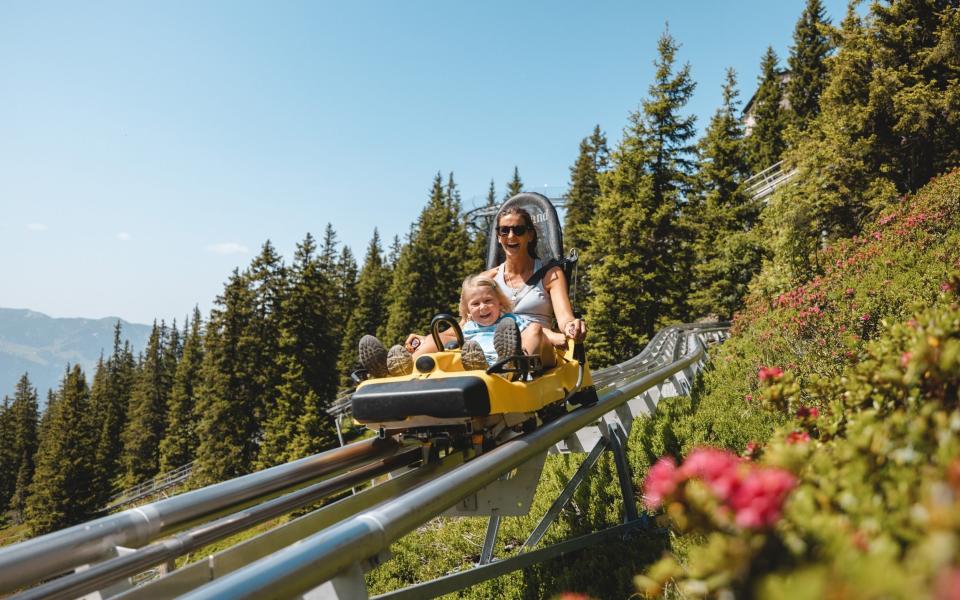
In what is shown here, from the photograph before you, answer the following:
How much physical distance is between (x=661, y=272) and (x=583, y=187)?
70.0 ft

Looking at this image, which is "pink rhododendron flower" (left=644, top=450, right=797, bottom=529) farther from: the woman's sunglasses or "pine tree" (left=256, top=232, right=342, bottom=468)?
"pine tree" (left=256, top=232, right=342, bottom=468)

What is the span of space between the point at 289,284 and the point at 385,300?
15996mm

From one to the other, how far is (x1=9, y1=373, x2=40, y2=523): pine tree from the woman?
73.3m

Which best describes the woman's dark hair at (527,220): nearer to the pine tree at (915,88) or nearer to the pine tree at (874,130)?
the pine tree at (874,130)

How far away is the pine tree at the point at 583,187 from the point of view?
1679 inches

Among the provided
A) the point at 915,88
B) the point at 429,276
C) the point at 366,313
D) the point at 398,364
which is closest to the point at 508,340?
the point at 398,364

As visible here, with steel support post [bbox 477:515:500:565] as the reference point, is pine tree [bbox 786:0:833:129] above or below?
above

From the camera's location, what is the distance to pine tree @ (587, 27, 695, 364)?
2412 cm

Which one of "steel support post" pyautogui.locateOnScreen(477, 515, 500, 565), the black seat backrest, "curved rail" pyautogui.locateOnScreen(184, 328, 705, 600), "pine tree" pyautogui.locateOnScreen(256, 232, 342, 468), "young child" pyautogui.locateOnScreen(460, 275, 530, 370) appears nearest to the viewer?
"curved rail" pyautogui.locateOnScreen(184, 328, 705, 600)

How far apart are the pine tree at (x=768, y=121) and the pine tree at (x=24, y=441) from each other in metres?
74.7

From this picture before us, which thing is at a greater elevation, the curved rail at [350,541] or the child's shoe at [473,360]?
the child's shoe at [473,360]

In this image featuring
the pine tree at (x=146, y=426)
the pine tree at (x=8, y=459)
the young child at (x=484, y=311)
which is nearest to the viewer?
the young child at (x=484, y=311)

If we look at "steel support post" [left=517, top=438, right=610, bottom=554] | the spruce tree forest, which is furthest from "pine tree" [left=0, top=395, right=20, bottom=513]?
"steel support post" [left=517, top=438, right=610, bottom=554]

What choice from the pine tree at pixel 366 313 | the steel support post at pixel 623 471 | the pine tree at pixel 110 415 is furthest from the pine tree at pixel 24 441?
the steel support post at pixel 623 471
